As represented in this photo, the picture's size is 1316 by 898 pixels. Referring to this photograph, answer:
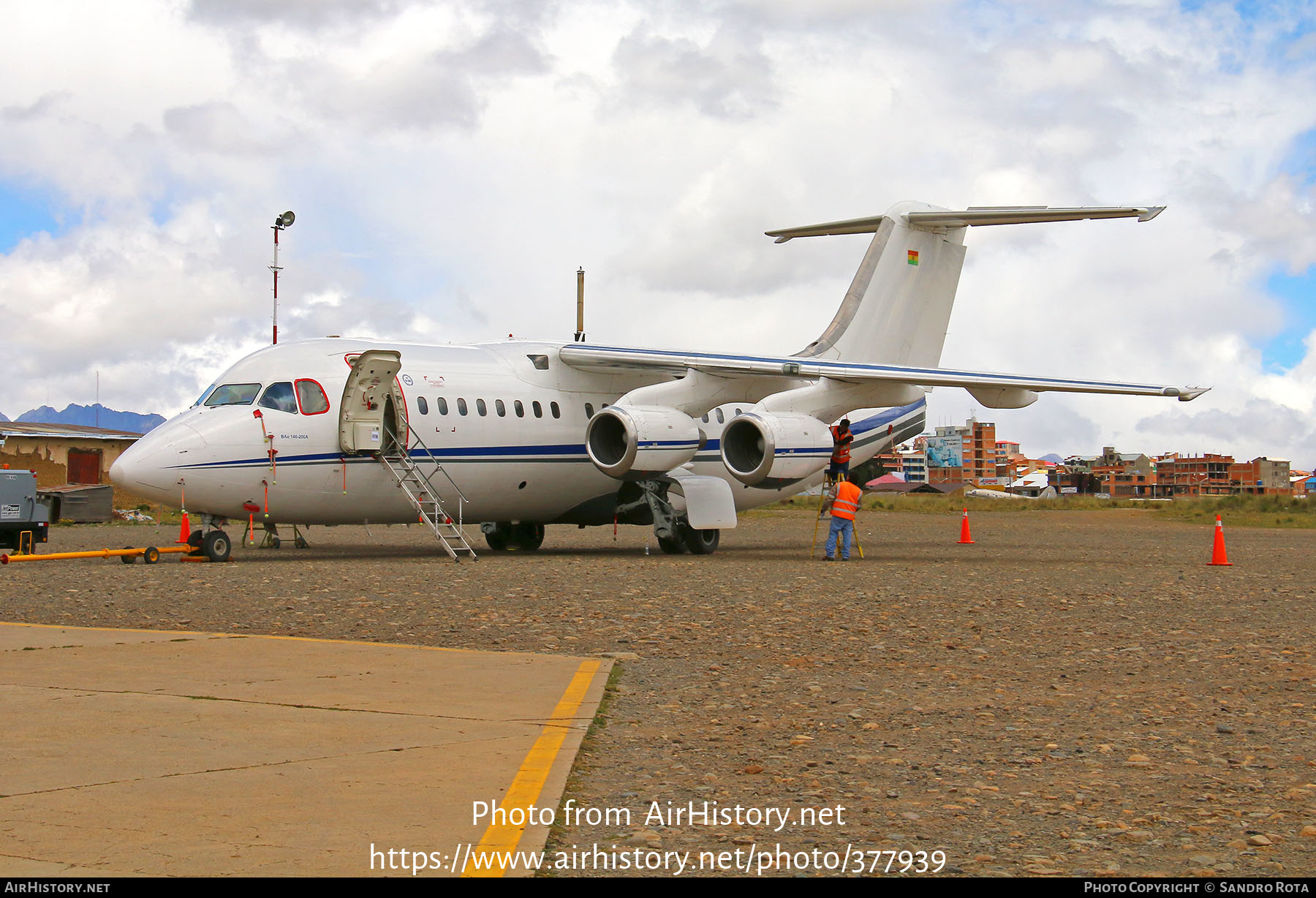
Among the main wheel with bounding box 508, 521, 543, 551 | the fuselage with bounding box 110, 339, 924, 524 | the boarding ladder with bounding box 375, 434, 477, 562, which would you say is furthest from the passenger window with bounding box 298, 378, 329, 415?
the main wheel with bounding box 508, 521, 543, 551

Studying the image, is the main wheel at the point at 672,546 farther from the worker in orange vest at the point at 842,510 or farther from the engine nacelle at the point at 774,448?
the worker in orange vest at the point at 842,510

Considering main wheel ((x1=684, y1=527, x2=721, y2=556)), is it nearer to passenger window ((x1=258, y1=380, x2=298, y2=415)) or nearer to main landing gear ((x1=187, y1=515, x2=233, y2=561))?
passenger window ((x1=258, y1=380, x2=298, y2=415))

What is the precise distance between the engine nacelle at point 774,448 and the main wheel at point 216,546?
269 inches

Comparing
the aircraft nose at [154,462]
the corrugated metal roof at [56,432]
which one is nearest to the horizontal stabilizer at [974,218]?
the aircraft nose at [154,462]

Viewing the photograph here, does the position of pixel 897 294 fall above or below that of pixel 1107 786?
above

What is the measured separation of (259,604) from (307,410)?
5545mm

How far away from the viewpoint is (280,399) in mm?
15820

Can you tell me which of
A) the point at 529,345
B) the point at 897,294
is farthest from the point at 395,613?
the point at 897,294

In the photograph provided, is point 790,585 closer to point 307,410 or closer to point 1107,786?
point 307,410

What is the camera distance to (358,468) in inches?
640

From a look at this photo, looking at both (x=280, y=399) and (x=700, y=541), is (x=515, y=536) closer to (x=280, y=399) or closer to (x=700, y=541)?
(x=700, y=541)

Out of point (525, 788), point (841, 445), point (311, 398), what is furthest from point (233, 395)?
point (525, 788)

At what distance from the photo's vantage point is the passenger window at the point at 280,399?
15.7 meters

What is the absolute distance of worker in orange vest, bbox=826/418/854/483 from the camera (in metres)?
19.6
